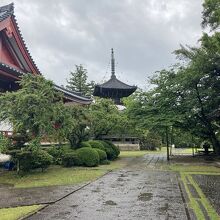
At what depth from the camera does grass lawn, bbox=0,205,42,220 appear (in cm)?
690

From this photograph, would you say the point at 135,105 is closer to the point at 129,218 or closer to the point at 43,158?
the point at 43,158

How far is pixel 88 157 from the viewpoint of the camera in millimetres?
18578

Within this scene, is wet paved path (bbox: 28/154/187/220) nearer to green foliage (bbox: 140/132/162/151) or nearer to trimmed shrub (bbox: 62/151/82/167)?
trimmed shrub (bbox: 62/151/82/167)

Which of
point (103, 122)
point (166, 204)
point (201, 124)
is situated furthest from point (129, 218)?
point (201, 124)

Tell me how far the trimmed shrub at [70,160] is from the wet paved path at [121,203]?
247 inches

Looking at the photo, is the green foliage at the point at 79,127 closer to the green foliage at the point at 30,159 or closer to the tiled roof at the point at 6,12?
the green foliage at the point at 30,159

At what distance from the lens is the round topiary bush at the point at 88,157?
18.5 meters

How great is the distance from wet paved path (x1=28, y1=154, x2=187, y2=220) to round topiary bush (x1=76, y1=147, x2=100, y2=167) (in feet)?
21.9

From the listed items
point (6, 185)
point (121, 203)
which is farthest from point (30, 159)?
point (121, 203)

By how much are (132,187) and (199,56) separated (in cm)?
1340

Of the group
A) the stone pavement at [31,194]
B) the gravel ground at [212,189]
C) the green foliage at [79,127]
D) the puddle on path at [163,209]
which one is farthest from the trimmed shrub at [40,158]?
the puddle on path at [163,209]

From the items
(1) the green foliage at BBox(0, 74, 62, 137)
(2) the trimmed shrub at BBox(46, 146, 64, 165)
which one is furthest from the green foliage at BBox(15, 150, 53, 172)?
(2) the trimmed shrub at BBox(46, 146, 64, 165)

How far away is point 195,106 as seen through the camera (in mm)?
24922

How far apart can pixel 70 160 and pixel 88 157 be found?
3.60 ft
